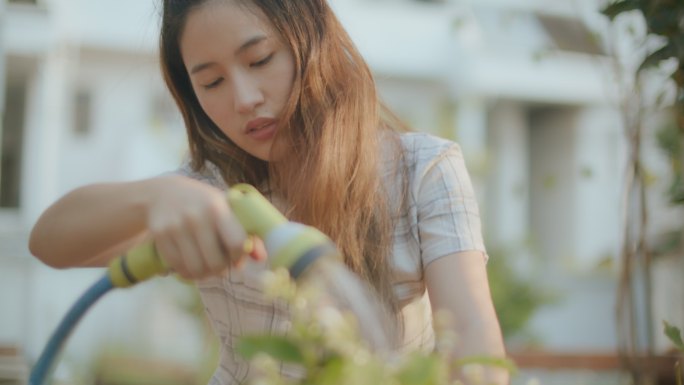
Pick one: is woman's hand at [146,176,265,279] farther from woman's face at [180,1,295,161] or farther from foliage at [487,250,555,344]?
foliage at [487,250,555,344]

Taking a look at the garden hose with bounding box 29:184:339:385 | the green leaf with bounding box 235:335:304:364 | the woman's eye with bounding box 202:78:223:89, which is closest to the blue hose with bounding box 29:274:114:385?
the garden hose with bounding box 29:184:339:385

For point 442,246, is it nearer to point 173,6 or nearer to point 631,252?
point 173,6

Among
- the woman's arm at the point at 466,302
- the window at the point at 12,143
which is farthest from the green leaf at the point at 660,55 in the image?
the window at the point at 12,143

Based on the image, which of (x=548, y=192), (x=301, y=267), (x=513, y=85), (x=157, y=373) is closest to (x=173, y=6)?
(x=301, y=267)

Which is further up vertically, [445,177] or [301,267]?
[301,267]

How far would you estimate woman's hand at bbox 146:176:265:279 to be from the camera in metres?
0.85

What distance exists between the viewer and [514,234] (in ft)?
39.2

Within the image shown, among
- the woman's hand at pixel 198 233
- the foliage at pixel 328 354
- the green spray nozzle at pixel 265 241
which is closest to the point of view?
the foliage at pixel 328 354

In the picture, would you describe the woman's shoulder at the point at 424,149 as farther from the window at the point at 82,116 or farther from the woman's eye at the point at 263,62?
the window at the point at 82,116

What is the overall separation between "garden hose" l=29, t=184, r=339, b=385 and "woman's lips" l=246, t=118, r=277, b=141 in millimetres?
467

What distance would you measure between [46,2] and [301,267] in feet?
31.2

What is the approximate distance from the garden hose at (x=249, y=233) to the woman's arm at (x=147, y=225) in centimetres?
2

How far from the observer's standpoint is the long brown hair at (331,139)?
1.44 meters

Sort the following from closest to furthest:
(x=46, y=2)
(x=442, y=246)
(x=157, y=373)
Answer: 1. (x=442, y=246)
2. (x=157, y=373)
3. (x=46, y=2)
